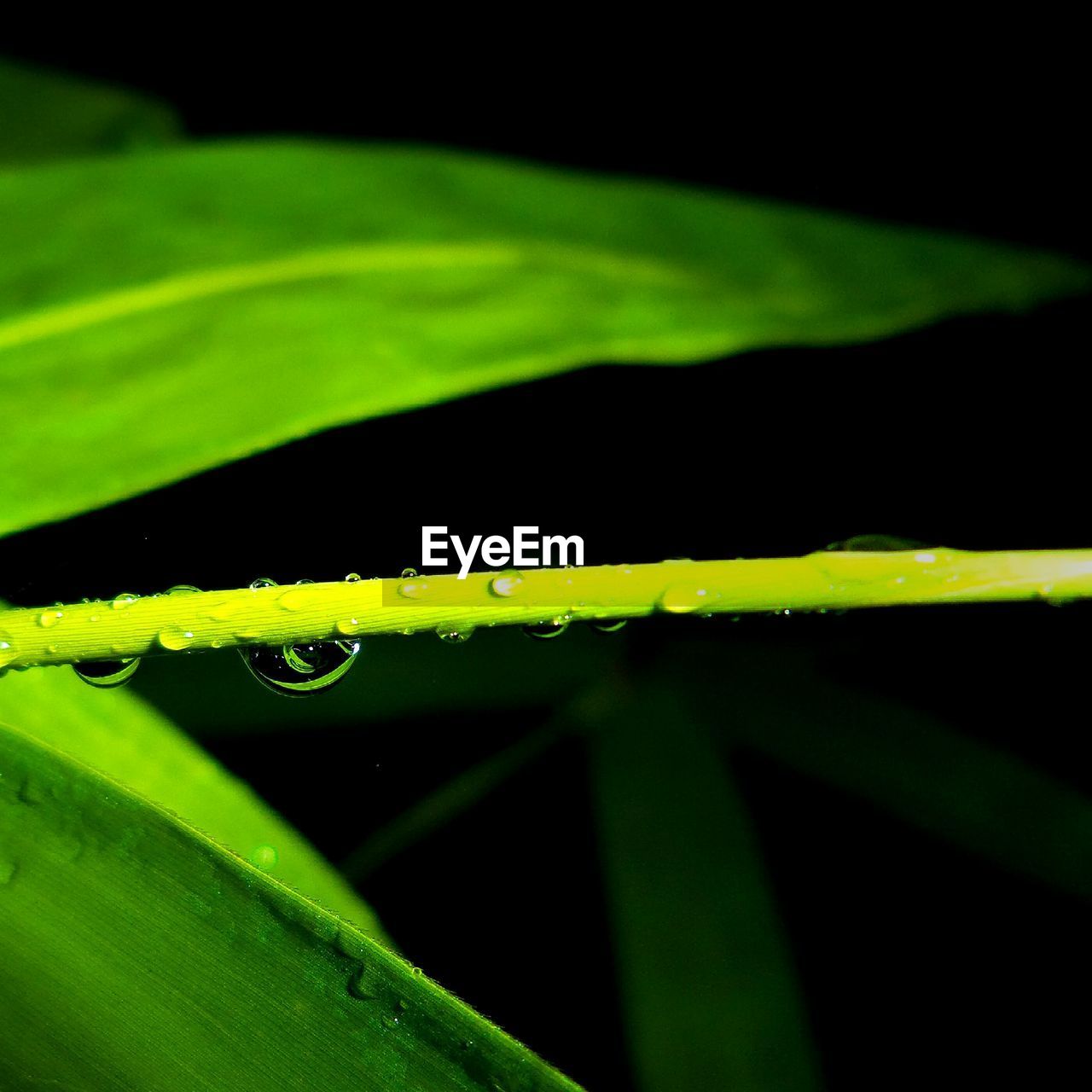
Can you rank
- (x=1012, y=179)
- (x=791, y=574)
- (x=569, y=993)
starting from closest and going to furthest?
(x=791, y=574)
(x=569, y=993)
(x=1012, y=179)

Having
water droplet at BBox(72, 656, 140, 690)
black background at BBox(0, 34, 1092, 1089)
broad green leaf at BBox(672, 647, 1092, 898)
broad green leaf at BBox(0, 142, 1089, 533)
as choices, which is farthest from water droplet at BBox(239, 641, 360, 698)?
broad green leaf at BBox(672, 647, 1092, 898)

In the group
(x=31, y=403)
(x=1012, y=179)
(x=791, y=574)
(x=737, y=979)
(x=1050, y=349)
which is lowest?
(x=737, y=979)

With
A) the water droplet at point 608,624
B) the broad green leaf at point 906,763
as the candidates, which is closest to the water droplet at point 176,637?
the water droplet at point 608,624

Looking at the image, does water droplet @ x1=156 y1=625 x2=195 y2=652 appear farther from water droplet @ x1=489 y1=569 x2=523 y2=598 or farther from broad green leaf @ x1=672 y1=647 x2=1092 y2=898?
broad green leaf @ x1=672 y1=647 x2=1092 y2=898

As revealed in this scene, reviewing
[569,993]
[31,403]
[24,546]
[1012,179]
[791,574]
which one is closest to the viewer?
[791,574]

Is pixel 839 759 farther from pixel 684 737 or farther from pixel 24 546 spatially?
pixel 24 546

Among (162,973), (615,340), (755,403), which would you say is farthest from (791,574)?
(755,403)

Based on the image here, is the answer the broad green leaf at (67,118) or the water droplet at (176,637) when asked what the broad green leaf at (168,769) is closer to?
the water droplet at (176,637)
